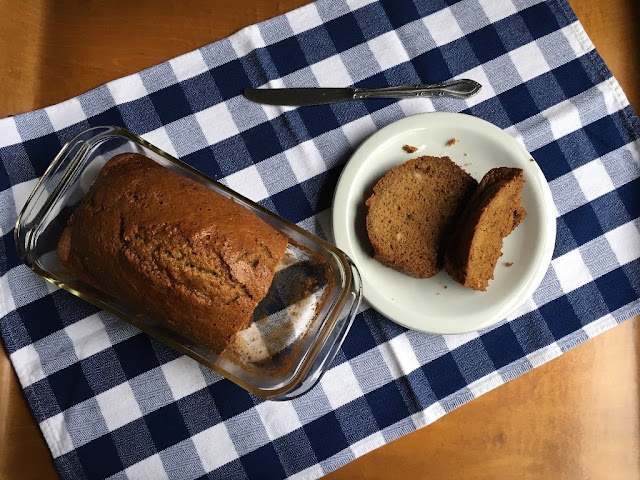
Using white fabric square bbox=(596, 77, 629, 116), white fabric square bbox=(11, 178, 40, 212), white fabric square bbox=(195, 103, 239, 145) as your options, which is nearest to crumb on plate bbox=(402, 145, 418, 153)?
white fabric square bbox=(195, 103, 239, 145)

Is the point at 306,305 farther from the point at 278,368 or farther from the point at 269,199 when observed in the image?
the point at 269,199

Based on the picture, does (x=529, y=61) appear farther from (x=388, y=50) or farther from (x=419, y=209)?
(x=419, y=209)

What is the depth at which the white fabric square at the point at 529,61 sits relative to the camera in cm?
153

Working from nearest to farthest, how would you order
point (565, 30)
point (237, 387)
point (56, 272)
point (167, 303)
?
point (167, 303) < point (56, 272) < point (237, 387) < point (565, 30)

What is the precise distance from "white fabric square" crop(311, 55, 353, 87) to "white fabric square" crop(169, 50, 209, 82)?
0.87 ft

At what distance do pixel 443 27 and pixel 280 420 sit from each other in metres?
1.02

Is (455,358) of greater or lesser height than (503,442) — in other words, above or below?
above

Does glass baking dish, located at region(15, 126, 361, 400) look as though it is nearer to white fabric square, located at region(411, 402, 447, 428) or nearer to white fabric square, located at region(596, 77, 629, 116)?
white fabric square, located at region(411, 402, 447, 428)

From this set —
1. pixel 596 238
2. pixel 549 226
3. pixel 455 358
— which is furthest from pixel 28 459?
pixel 596 238

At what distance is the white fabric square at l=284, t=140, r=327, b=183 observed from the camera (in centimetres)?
147

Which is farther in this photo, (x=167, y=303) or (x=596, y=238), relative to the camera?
(x=596, y=238)

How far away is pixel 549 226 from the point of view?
55.5 inches

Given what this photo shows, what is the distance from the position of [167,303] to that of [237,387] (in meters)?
0.32

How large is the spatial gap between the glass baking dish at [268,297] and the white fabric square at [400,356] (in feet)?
0.54
